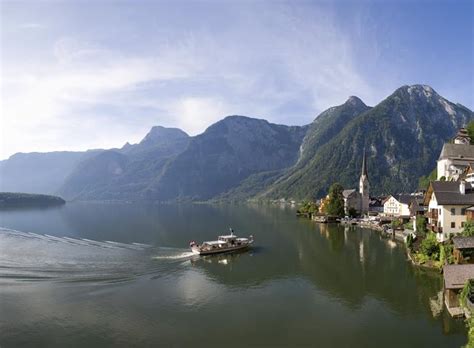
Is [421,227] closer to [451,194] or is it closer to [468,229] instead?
[451,194]

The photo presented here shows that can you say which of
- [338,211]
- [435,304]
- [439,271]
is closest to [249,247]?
[439,271]

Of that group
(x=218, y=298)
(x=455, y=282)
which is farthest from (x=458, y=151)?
(x=218, y=298)

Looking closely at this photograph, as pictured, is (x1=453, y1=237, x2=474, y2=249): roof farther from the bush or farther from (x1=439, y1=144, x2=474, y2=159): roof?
(x1=439, y1=144, x2=474, y2=159): roof

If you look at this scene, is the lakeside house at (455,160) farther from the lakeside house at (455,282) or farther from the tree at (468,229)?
the lakeside house at (455,282)

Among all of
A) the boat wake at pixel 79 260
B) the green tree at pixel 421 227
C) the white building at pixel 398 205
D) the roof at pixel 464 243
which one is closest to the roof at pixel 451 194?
the green tree at pixel 421 227

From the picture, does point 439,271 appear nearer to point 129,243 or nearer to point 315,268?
point 315,268

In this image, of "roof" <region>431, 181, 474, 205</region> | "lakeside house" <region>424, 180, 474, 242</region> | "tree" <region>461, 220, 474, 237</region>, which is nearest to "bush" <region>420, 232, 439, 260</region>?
"lakeside house" <region>424, 180, 474, 242</region>
